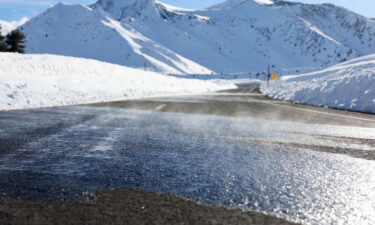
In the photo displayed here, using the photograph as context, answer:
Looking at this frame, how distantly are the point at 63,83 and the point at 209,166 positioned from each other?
675 inches

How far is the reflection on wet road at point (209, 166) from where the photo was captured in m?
3.32

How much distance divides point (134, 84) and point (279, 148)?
22.5 meters

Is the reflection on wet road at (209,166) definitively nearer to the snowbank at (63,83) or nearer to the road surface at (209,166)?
the road surface at (209,166)

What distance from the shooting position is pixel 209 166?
4637mm

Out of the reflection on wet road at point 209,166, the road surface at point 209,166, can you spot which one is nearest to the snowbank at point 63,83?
the road surface at point 209,166

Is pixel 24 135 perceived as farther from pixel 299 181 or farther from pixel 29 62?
pixel 29 62

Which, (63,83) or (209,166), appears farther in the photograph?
(63,83)

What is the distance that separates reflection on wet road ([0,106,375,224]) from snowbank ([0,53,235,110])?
24.9 ft

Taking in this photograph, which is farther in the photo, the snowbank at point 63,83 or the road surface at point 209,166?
the snowbank at point 63,83

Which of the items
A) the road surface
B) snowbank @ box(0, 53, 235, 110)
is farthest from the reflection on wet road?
snowbank @ box(0, 53, 235, 110)

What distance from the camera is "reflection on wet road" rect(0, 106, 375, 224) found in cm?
332

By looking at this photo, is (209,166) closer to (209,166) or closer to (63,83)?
(209,166)

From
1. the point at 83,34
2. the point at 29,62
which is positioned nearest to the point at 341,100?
the point at 29,62

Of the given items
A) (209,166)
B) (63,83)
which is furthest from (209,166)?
(63,83)
